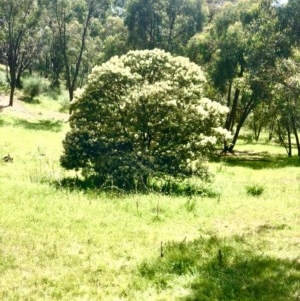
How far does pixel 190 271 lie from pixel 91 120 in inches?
406

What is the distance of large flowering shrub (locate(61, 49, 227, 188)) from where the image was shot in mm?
18047

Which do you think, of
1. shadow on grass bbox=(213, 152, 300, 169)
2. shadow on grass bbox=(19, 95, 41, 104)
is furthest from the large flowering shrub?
shadow on grass bbox=(19, 95, 41, 104)

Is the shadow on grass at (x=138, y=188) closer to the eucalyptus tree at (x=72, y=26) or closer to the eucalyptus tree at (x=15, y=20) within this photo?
the eucalyptus tree at (x=72, y=26)

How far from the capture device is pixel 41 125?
133 ft

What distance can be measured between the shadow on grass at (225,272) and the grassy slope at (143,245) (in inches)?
0.9

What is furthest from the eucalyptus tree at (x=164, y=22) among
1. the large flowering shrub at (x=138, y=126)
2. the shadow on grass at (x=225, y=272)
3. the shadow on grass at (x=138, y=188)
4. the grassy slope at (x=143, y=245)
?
the shadow on grass at (x=225, y=272)

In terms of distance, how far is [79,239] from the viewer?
11523mm

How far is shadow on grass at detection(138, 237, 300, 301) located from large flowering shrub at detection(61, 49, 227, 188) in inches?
274

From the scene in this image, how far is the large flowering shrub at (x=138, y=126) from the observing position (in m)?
18.0

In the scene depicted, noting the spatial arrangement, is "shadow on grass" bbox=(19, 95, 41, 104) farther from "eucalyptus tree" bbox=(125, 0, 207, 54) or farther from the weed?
the weed

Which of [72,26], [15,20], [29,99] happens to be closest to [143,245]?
[15,20]

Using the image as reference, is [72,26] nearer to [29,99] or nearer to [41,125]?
[29,99]

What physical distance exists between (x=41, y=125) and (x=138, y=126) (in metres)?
23.8

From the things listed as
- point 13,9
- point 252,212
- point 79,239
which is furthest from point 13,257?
point 13,9
